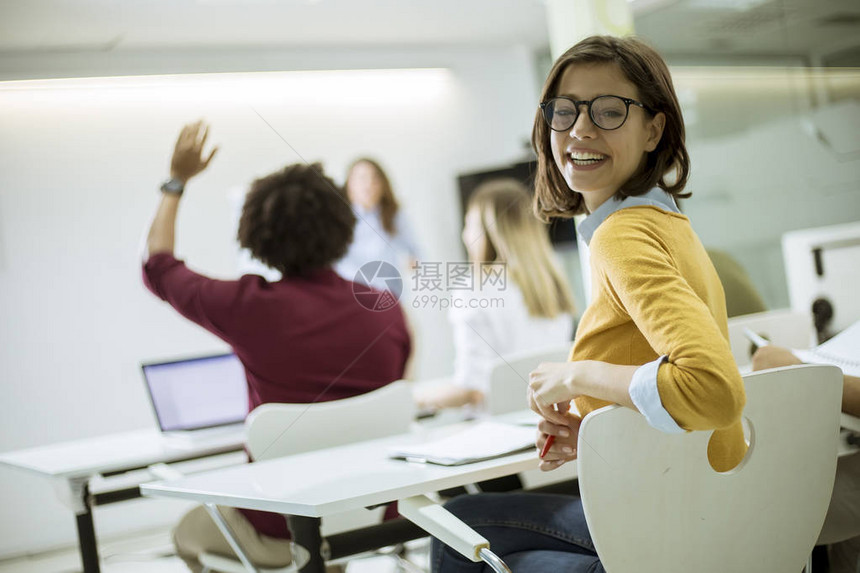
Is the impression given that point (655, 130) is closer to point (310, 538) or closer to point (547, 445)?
point (547, 445)

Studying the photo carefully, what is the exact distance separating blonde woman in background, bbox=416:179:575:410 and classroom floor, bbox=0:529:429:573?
0.73 metres

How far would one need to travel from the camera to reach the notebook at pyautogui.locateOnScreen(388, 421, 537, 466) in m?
1.38

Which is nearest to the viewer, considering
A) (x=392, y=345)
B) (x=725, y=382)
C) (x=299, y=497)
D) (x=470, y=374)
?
(x=725, y=382)

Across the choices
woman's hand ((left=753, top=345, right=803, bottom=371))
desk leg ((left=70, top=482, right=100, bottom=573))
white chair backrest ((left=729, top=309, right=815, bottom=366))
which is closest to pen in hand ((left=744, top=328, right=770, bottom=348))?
white chair backrest ((left=729, top=309, right=815, bottom=366))

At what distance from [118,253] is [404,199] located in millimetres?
1622

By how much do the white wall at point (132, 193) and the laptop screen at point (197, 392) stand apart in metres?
1.10

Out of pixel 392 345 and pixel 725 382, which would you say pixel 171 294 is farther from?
pixel 725 382

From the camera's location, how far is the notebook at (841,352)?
1651mm

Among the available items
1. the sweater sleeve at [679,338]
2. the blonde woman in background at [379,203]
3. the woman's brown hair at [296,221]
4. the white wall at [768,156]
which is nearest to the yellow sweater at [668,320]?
the sweater sleeve at [679,338]

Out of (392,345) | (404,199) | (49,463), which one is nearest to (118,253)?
(404,199)

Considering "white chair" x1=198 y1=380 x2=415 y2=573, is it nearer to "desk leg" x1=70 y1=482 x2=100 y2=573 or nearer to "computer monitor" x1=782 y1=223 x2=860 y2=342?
"desk leg" x1=70 y1=482 x2=100 y2=573

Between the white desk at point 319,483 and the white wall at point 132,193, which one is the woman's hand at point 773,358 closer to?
the white desk at point 319,483

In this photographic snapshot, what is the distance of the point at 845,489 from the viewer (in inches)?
61.4

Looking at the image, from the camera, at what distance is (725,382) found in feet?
3.02
